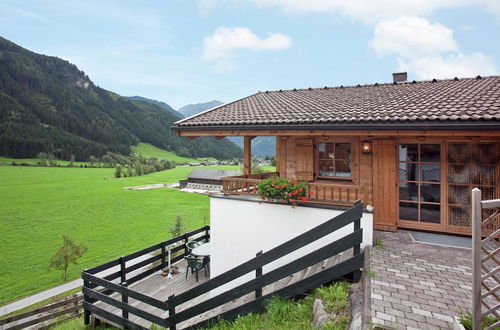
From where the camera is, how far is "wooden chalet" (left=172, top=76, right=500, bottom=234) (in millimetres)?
5734

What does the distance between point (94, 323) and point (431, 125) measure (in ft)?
31.1

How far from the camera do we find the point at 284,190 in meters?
6.25

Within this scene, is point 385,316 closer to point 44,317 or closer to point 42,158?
point 44,317

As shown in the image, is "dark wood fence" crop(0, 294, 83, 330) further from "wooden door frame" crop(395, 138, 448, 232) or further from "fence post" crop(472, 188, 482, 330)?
"fence post" crop(472, 188, 482, 330)

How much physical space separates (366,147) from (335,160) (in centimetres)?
99

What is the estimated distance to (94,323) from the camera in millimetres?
7145

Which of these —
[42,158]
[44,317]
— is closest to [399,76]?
[44,317]

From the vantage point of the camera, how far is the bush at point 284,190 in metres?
6.16

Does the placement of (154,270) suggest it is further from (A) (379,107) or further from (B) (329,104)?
(A) (379,107)

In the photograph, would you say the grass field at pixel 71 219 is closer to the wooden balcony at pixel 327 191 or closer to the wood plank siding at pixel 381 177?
the wooden balcony at pixel 327 191

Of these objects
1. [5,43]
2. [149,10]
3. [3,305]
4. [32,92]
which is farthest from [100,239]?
[5,43]

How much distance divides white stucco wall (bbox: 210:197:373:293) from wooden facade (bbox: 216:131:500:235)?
20.3 inches

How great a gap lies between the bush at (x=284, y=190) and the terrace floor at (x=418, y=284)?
1880mm

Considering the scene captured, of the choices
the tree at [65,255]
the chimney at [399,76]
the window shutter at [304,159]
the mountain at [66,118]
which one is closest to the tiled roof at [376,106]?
the window shutter at [304,159]
